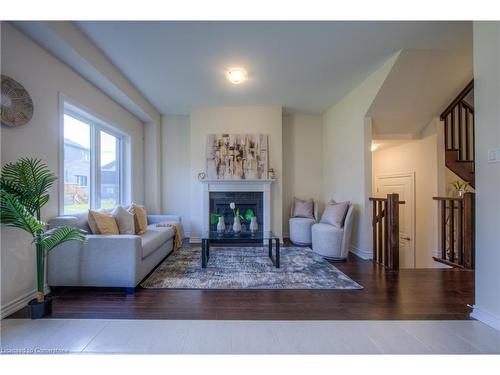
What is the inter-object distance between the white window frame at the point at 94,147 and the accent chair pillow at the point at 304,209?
3.33 m

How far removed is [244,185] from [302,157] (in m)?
1.55

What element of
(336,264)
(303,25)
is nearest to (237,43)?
(303,25)

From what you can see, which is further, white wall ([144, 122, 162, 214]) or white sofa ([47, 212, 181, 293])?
white wall ([144, 122, 162, 214])

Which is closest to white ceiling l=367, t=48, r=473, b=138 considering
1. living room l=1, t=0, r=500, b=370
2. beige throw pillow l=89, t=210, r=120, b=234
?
living room l=1, t=0, r=500, b=370

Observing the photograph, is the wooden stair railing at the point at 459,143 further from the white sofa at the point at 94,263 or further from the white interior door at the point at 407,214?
the white sofa at the point at 94,263

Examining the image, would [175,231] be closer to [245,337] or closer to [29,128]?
[29,128]

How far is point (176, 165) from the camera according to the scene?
507cm

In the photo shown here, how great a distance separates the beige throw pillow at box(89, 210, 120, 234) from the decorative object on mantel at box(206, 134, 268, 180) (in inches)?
83.7

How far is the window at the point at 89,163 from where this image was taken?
2.89 metres

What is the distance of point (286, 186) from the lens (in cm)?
509

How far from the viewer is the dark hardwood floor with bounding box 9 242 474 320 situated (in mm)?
1884

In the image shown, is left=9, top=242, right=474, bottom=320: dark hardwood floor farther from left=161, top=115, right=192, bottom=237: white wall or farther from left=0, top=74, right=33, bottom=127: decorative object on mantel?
left=161, top=115, right=192, bottom=237: white wall

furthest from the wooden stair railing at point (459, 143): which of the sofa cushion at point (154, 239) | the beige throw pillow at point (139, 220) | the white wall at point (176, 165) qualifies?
the beige throw pillow at point (139, 220)
